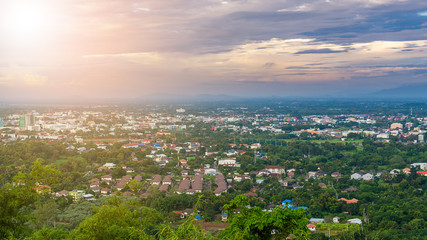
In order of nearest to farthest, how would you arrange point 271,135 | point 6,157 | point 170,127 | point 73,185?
1. point 73,185
2. point 6,157
3. point 271,135
4. point 170,127

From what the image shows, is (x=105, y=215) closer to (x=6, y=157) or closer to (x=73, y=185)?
(x=73, y=185)

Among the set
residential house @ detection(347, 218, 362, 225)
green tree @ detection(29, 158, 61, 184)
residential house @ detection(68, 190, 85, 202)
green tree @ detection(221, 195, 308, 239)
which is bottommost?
residential house @ detection(347, 218, 362, 225)

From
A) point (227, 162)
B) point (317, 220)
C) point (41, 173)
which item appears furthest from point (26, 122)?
point (41, 173)

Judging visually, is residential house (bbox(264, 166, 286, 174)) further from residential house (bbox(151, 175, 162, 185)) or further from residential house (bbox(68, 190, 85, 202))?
residential house (bbox(68, 190, 85, 202))

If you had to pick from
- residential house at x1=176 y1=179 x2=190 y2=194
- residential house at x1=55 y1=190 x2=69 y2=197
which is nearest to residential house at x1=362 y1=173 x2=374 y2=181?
residential house at x1=176 y1=179 x2=190 y2=194

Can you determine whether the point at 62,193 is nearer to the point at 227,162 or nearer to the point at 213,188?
the point at 213,188

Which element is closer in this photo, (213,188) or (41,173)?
(41,173)

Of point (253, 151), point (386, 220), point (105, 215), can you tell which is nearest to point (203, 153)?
point (253, 151)

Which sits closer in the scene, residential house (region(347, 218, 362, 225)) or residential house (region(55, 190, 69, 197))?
residential house (region(347, 218, 362, 225))
